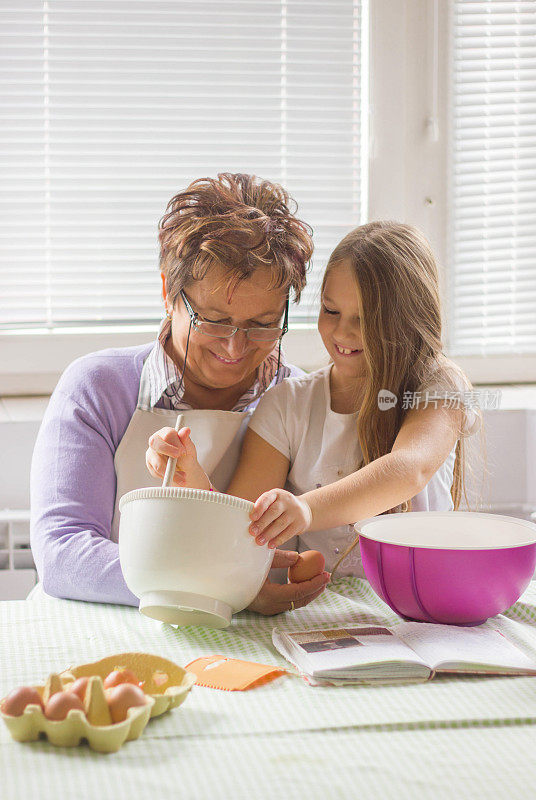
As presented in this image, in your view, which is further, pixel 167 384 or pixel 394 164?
pixel 394 164

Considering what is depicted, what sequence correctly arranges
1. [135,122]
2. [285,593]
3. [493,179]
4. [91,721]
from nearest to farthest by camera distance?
[91,721] < [285,593] < [135,122] < [493,179]

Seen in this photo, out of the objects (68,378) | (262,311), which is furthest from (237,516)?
(68,378)

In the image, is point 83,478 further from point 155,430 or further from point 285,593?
point 285,593

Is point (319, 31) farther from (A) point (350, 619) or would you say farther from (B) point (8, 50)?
(A) point (350, 619)

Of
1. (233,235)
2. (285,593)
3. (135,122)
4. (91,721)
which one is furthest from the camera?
(135,122)

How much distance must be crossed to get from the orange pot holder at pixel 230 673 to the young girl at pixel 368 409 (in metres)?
0.30

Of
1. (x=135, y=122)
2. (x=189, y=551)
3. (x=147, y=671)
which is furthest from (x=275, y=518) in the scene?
(x=135, y=122)

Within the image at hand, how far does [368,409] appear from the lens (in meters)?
1.29

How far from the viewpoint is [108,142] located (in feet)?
6.52

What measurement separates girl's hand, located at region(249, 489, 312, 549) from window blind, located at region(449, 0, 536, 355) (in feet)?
4.27

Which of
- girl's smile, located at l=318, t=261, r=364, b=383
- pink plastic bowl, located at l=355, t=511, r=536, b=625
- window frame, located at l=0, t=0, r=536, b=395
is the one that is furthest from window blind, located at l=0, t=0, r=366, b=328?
pink plastic bowl, located at l=355, t=511, r=536, b=625

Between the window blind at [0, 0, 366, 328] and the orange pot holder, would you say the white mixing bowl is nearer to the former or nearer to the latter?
the orange pot holder

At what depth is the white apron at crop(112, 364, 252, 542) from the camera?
1.31m

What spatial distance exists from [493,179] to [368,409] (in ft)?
3.56
